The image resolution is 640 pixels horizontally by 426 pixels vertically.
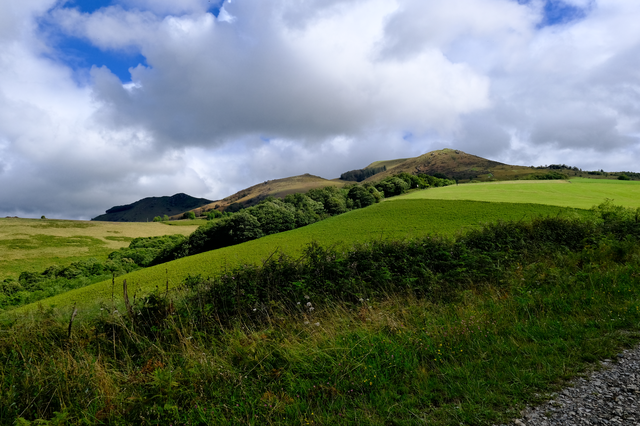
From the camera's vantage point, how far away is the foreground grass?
381 cm

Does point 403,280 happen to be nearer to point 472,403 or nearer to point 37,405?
point 472,403

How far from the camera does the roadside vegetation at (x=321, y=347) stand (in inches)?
152

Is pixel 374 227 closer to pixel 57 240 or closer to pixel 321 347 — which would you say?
pixel 321 347

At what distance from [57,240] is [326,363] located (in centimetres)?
11010

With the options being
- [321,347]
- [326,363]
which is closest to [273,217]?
[321,347]

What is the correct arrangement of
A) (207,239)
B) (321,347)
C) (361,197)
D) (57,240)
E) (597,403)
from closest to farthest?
(597,403) → (321,347) → (207,239) → (57,240) → (361,197)

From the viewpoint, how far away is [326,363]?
466cm

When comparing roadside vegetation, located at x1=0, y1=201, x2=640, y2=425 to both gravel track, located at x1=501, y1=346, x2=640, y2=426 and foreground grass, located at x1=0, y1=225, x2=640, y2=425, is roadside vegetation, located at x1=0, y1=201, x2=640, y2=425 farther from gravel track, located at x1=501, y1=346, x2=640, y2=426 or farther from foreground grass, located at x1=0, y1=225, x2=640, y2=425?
gravel track, located at x1=501, y1=346, x2=640, y2=426

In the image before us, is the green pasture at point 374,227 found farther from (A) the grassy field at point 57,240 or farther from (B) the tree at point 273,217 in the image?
(A) the grassy field at point 57,240

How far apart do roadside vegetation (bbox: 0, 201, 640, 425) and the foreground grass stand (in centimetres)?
2

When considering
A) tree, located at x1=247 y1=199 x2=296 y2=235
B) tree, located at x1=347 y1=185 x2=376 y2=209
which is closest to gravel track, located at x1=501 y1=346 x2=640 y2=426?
tree, located at x1=247 y1=199 x2=296 y2=235

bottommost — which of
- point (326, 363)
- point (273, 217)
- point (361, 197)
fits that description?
point (326, 363)

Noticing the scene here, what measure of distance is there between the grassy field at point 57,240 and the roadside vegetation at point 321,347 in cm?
7586

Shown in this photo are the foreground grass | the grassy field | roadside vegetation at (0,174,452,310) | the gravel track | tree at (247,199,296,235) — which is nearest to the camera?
the gravel track
